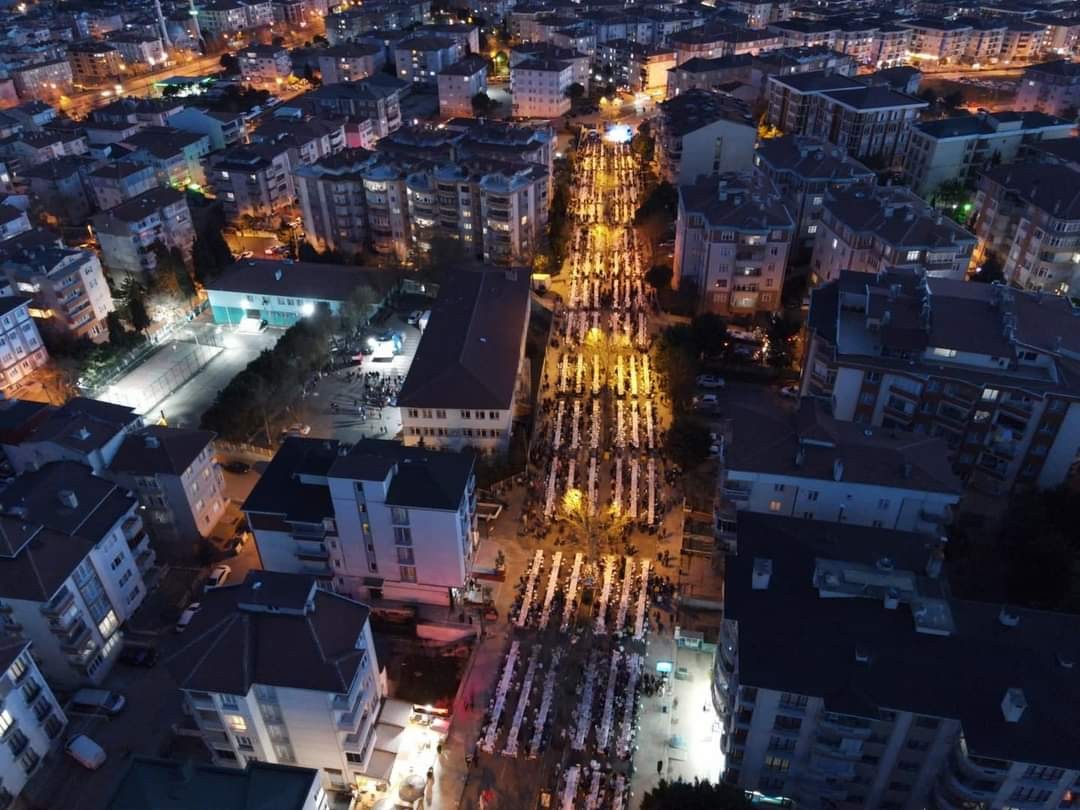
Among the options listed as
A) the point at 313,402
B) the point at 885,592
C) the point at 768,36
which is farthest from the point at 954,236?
the point at 768,36

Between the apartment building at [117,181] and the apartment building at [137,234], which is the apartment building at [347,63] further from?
the apartment building at [137,234]

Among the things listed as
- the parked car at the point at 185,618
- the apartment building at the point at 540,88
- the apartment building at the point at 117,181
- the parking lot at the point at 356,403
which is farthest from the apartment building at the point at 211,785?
the apartment building at the point at 540,88

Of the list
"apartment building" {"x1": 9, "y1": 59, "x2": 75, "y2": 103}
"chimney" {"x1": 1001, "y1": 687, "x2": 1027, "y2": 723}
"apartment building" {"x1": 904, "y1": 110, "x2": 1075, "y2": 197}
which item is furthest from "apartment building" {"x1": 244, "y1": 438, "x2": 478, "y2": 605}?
"apartment building" {"x1": 9, "y1": 59, "x2": 75, "y2": 103}

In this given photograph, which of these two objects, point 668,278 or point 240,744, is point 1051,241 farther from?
point 240,744

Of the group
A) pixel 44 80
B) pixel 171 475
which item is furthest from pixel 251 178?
pixel 44 80

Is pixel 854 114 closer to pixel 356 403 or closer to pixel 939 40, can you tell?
pixel 939 40
